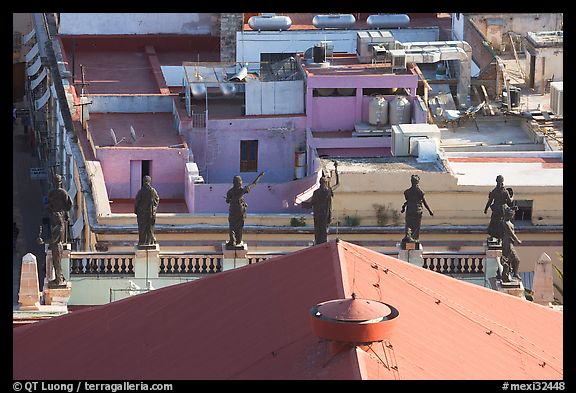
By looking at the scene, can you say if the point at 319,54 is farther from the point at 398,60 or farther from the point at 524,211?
the point at 524,211

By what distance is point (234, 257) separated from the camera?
71.1 m

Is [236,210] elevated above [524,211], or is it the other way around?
[236,210]

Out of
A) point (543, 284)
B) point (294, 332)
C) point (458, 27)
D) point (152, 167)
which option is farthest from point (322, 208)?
point (458, 27)

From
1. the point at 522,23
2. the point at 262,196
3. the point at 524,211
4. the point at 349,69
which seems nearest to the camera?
the point at 524,211

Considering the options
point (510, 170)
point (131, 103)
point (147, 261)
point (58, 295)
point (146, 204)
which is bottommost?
point (58, 295)

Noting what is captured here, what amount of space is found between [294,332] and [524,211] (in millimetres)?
26233

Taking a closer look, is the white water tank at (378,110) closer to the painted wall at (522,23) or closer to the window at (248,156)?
the window at (248,156)

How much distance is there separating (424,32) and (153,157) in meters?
19.7

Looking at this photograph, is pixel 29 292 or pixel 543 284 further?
pixel 543 284

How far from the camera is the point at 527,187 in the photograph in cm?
8081

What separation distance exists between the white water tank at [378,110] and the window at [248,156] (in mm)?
4072

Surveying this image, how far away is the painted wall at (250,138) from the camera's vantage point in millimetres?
90125

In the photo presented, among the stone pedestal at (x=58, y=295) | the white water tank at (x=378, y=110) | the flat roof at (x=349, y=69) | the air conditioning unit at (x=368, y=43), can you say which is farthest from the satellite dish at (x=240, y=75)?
the stone pedestal at (x=58, y=295)
